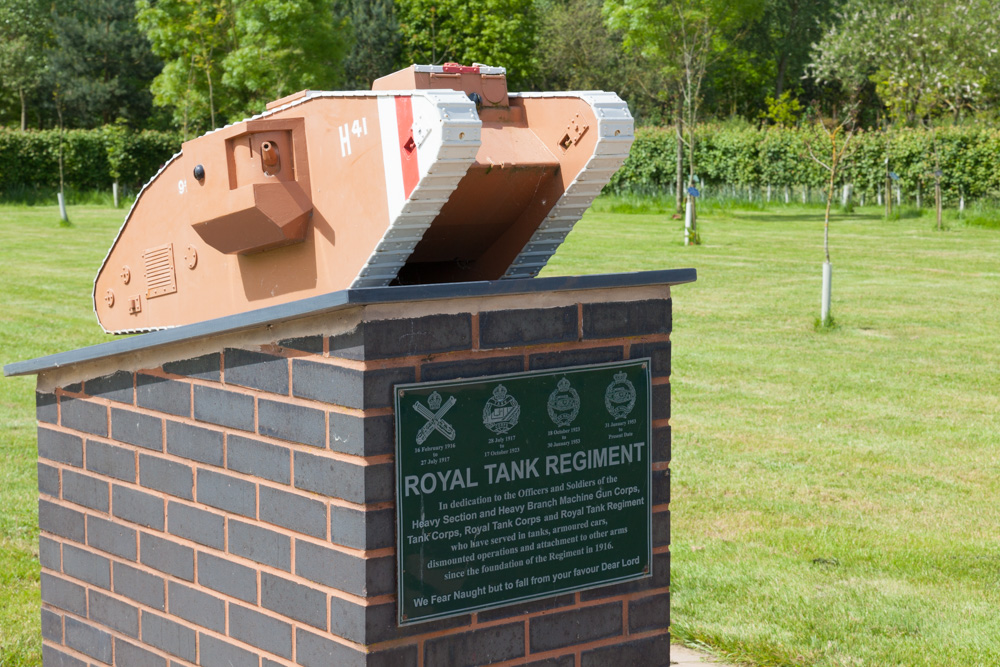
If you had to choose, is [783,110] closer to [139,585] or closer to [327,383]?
[139,585]

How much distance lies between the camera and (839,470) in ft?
22.5

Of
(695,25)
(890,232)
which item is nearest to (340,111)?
(890,232)

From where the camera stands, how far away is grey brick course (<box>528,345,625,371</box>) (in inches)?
103

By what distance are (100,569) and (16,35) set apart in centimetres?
5412

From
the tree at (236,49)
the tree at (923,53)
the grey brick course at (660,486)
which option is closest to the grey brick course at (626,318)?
the grey brick course at (660,486)

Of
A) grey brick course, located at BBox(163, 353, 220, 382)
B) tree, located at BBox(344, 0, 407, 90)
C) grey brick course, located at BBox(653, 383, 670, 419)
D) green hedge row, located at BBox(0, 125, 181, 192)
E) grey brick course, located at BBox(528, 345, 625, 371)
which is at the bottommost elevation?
grey brick course, located at BBox(653, 383, 670, 419)

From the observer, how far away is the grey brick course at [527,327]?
8.36ft

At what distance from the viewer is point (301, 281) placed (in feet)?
16.0

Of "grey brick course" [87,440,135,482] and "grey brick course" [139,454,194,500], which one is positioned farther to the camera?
"grey brick course" [87,440,135,482]

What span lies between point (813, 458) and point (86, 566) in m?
5.05

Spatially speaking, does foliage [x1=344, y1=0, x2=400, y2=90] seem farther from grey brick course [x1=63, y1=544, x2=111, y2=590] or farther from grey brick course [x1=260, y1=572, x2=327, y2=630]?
grey brick course [x1=260, y1=572, x2=327, y2=630]

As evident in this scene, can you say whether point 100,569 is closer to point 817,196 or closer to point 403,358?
point 403,358

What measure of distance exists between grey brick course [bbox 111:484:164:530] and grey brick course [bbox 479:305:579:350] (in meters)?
1.02

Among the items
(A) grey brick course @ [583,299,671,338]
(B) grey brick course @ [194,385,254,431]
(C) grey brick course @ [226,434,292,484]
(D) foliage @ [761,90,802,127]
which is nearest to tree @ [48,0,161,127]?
(D) foliage @ [761,90,802,127]
